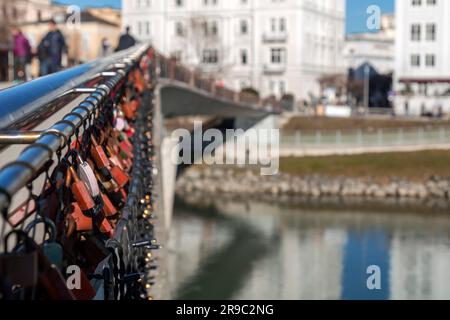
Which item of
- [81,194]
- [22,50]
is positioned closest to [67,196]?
[81,194]

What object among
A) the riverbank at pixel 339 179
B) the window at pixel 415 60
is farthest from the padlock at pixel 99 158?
the window at pixel 415 60

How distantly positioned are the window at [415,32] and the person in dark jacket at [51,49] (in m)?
41.5

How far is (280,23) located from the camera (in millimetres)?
57156

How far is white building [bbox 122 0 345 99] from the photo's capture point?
5706 centimetres

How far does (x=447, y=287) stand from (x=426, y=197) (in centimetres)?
1717

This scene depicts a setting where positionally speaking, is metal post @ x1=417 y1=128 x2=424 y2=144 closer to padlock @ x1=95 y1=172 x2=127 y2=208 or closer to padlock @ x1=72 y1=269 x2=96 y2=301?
padlock @ x1=95 y1=172 x2=127 y2=208

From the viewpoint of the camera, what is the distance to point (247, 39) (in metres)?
58.8

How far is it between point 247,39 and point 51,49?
44.3 m

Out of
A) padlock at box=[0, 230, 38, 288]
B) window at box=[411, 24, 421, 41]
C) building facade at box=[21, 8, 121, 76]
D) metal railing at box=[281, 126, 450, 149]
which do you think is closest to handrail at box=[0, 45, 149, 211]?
padlock at box=[0, 230, 38, 288]

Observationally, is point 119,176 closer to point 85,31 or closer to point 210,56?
point 210,56

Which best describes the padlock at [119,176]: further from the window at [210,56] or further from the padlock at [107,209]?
the window at [210,56]
